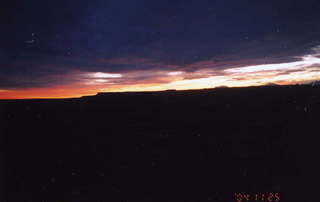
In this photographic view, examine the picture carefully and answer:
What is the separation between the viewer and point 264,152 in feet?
19.3

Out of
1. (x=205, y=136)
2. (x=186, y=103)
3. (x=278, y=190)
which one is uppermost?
(x=186, y=103)

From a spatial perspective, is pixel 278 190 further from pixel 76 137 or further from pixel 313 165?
pixel 76 137

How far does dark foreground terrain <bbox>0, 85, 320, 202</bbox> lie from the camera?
5.41 meters

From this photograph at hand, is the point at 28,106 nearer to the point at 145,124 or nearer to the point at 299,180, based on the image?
the point at 145,124

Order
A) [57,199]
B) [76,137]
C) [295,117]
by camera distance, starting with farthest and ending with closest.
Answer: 1. [295,117]
2. [76,137]
3. [57,199]

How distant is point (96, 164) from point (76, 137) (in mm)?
924

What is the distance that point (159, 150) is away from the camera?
19.4 feet

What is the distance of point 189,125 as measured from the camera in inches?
251

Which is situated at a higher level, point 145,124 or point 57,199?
point 145,124

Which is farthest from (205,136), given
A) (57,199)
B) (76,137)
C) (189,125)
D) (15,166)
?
(15,166)

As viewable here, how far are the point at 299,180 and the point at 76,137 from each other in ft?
17.8

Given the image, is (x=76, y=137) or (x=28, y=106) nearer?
(x=76, y=137)

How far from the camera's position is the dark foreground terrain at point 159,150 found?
5414 millimetres

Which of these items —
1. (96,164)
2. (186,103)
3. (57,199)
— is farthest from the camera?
(186,103)
